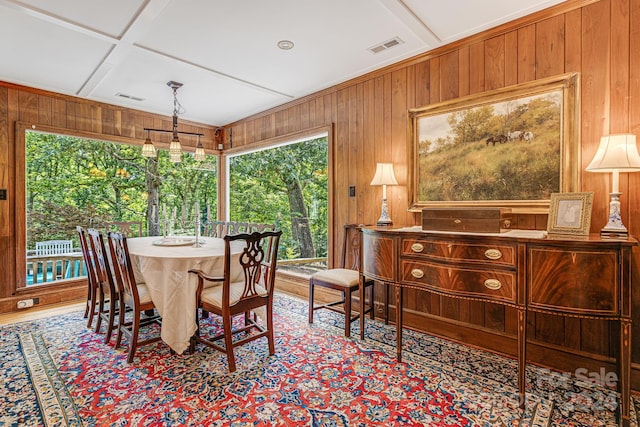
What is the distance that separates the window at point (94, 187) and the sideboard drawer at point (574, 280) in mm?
4603

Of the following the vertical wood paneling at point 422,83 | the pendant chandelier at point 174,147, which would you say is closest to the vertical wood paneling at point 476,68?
the vertical wood paneling at point 422,83

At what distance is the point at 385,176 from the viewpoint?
3.17 meters

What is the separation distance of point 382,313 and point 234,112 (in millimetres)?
3522

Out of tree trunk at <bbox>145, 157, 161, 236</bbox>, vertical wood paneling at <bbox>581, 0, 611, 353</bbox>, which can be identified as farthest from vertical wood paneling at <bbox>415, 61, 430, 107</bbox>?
tree trunk at <bbox>145, 157, 161, 236</bbox>

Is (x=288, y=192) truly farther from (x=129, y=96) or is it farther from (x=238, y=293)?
(x=238, y=293)

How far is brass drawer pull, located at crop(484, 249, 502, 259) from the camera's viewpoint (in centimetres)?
207

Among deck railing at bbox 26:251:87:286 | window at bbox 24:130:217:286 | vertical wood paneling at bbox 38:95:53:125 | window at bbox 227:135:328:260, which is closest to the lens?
vertical wood paneling at bbox 38:95:53:125

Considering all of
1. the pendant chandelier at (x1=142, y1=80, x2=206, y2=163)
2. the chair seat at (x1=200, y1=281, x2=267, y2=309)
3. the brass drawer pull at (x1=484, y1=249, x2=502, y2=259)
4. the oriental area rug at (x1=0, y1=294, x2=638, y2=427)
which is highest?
the pendant chandelier at (x1=142, y1=80, x2=206, y2=163)

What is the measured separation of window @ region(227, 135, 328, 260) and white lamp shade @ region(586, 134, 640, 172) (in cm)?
310

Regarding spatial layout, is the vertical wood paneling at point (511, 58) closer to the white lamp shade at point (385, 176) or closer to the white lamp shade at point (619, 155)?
the white lamp shade at point (619, 155)

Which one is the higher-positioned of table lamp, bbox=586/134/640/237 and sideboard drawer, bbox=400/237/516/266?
table lamp, bbox=586/134/640/237

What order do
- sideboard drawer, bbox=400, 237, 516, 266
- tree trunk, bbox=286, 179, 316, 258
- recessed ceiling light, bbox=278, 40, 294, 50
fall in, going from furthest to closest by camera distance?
1. tree trunk, bbox=286, 179, 316, 258
2. recessed ceiling light, bbox=278, 40, 294, 50
3. sideboard drawer, bbox=400, 237, 516, 266

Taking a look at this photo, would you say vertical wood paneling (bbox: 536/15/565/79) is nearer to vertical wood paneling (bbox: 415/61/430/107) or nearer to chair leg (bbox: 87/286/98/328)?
vertical wood paneling (bbox: 415/61/430/107)

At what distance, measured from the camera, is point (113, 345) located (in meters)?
2.80
